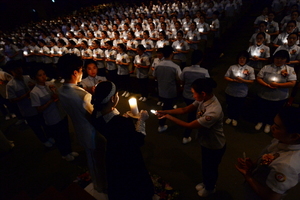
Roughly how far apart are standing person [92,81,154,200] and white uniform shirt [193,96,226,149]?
2.64ft

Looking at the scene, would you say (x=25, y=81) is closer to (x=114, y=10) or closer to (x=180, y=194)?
(x=180, y=194)

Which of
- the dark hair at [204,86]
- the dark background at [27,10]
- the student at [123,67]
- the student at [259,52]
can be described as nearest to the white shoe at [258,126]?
the student at [259,52]

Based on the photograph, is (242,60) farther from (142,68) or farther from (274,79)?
(142,68)

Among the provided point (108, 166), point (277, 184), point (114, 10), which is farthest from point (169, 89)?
point (114, 10)

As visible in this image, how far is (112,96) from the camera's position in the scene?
178 centimetres

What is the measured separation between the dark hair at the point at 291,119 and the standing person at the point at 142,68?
4.33 metres

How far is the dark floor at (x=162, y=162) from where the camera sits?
308 centimetres

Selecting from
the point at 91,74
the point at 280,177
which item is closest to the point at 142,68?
the point at 91,74

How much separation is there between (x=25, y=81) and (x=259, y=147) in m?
5.27

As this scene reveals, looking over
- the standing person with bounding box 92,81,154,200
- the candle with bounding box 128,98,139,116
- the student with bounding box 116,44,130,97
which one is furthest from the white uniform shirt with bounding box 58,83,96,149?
the student with bounding box 116,44,130,97

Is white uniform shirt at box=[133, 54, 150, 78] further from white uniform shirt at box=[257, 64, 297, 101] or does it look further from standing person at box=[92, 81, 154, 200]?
standing person at box=[92, 81, 154, 200]

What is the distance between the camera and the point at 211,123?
2164 millimetres

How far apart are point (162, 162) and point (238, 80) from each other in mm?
2442

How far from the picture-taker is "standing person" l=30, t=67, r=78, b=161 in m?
→ 3.00
